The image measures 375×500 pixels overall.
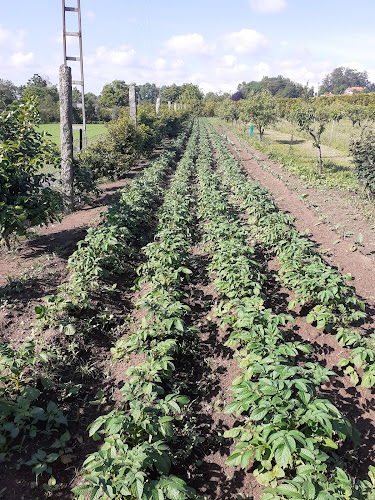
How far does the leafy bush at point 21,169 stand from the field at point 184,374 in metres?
0.82

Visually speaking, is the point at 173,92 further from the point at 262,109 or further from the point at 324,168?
the point at 324,168

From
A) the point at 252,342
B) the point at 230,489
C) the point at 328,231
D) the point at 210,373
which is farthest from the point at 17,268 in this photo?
the point at 328,231

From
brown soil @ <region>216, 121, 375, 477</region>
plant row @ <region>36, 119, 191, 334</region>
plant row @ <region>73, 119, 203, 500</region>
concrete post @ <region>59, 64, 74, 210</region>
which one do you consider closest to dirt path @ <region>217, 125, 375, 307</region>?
brown soil @ <region>216, 121, 375, 477</region>

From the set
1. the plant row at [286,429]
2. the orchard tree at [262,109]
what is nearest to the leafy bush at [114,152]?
the plant row at [286,429]

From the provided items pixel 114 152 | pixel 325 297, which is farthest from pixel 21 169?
pixel 114 152

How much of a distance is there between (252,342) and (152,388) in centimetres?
107

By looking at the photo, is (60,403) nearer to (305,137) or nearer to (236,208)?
(236,208)

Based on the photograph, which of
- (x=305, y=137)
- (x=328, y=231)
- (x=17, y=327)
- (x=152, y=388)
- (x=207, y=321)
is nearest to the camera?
(x=152, y=388)

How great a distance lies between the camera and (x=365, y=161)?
426 inches

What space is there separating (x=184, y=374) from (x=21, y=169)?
15.5ft

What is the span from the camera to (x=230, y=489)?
2703 millimetres

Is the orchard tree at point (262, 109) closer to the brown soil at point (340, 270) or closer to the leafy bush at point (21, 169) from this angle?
the brown soil at point (340, 270)

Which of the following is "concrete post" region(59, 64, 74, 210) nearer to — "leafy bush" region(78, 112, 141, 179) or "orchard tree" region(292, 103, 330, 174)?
"leafy bush" region(78, 112, 141, 179)

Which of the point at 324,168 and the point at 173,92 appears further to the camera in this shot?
the point at 173,92
